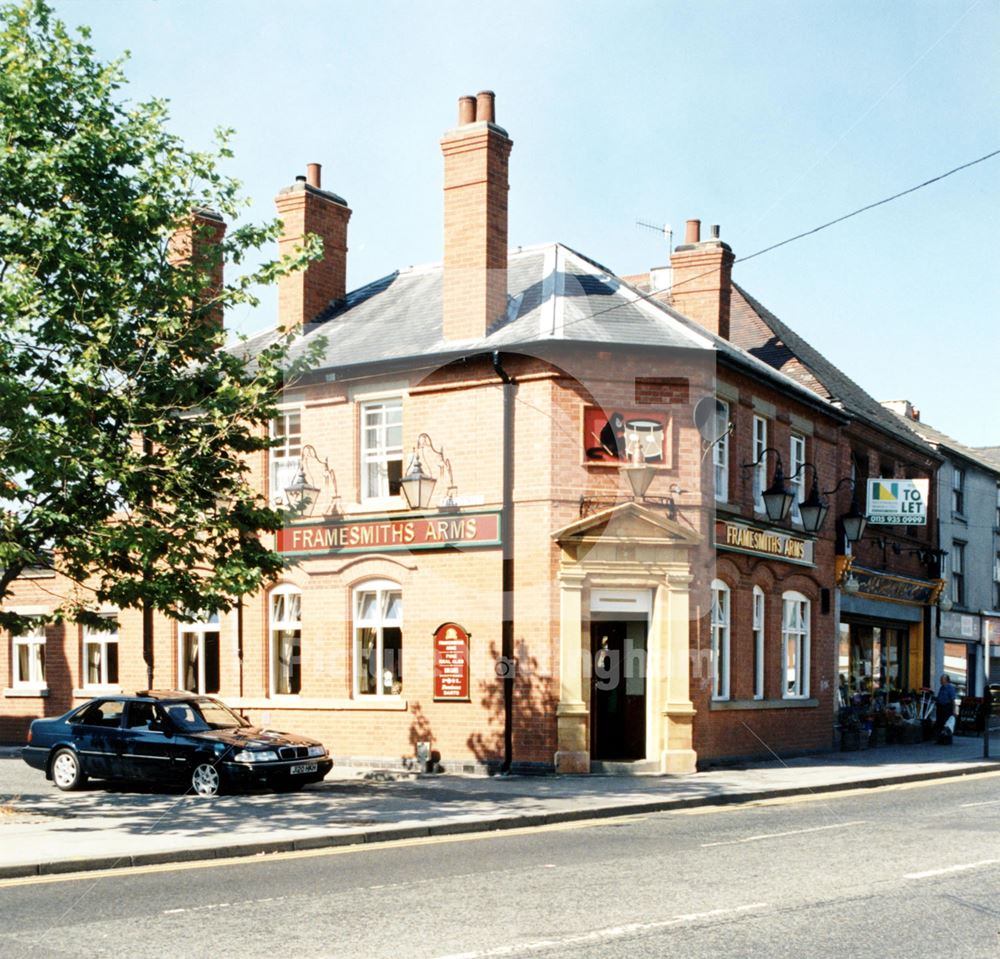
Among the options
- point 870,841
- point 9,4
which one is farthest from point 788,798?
point 9,4

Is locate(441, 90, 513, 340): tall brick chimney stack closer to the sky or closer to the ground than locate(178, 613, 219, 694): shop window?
closer to the sky

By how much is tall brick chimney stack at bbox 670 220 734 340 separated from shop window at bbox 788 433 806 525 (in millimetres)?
2701

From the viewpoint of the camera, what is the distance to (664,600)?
71.5 ft

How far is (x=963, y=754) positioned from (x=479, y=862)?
18.2 metres

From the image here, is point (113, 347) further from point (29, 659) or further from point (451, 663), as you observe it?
point (29, 659)

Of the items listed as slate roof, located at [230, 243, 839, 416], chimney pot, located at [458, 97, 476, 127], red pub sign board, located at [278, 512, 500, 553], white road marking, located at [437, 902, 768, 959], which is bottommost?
white road marking, located at [437, 902, 768, 959]

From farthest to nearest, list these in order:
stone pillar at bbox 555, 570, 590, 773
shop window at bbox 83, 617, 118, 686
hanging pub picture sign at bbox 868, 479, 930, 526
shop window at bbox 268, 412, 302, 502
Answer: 1. hanging pub picture sign at bbox 868, 479, 930, 526
2. shop window at bbox 83, 617, 118, 686
3. shop window at bbox 268, 412, 302, 502
4. stone pillar at bbox 555, 570, 590, 773

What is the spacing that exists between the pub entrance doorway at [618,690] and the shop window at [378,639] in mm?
3448

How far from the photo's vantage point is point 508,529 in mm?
21578

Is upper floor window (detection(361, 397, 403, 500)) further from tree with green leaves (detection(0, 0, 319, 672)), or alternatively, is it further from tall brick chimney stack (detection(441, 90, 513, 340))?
tree with green leaves (detection(0, 0, 319, 672))

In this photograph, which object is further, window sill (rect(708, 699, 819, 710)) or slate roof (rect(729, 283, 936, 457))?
slate roof (rect(729, 283, 936, 457))

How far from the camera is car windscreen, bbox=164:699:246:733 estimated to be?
1853 cm

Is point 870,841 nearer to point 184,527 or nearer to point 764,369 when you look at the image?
point 184,527

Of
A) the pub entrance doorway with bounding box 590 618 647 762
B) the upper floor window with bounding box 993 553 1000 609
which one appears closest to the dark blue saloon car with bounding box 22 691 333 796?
the pub entrance doorway with bounding box 590 618 647 762
